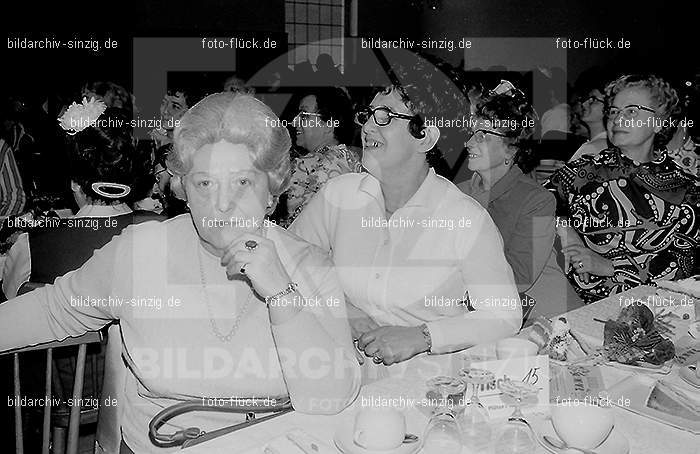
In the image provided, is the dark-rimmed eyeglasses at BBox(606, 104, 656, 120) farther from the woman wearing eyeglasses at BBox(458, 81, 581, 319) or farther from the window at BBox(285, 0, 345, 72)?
the window at BBox(285, 0, 345, 72)

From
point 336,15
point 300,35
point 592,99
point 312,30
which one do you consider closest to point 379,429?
point 592,99

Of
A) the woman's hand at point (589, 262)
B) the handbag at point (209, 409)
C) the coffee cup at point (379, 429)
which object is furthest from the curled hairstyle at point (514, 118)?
the coffee cup at point (379, 429)

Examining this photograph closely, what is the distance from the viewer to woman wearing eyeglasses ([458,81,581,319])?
2674mm

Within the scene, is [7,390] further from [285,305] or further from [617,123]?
[617,123]

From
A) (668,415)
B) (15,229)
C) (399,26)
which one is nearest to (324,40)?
(399,26)

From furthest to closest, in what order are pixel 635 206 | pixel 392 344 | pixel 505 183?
pixel 505 183
pixel 635 206
pixel 392 344

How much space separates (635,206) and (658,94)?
18.2 inches

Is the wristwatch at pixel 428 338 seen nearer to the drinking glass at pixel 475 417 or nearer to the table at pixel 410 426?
the table at pixel 410 426

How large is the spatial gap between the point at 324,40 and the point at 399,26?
1.70m

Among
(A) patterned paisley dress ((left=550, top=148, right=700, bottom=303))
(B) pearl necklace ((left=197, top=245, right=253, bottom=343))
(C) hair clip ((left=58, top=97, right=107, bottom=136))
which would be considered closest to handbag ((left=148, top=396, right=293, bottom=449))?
(B) pearl necklace ((left=197, top=245, right=253, bottom=343))

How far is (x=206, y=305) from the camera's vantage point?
163 cm

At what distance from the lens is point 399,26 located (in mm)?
12156

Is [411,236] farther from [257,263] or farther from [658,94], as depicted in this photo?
[658,94]

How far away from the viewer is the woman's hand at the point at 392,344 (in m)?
1.96
